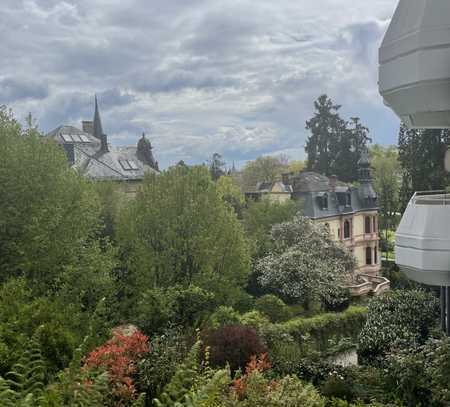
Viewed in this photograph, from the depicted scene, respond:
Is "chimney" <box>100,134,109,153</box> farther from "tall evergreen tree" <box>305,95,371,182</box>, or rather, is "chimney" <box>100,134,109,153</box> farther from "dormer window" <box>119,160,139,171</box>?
"tall evergreen tree" <box>305,95,371,182</box>

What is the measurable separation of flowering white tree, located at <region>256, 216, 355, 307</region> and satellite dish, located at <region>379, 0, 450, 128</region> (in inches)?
837

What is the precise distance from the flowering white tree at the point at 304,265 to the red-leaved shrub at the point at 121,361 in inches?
671

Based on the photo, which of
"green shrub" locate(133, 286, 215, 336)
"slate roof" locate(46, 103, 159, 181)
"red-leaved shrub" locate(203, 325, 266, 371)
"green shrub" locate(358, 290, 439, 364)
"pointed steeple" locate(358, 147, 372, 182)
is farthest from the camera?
"pointed steeple" locate(358, 147, 372, 182)

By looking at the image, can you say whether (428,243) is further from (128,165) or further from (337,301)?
(128,165)

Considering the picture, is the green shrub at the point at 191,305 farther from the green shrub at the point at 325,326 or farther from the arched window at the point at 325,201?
the arched window at the point at 325,201

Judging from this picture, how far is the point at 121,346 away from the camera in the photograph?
11242 millimetres

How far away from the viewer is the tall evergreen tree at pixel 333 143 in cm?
6341

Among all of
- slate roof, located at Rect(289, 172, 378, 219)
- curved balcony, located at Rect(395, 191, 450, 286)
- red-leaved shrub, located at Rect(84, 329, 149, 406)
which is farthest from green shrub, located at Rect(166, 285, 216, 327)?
slate roof, located at Rect(289, 172, 378, 219)

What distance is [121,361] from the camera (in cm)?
985

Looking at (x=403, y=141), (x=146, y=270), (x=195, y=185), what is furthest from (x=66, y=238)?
(x=403, y=141)

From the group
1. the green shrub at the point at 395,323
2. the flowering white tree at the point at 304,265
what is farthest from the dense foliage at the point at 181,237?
the green shrub at the point at 395,323

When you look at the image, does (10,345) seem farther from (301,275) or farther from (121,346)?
(301,275)

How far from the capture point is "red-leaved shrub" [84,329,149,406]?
8.93 metres

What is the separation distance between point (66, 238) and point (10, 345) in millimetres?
10717
